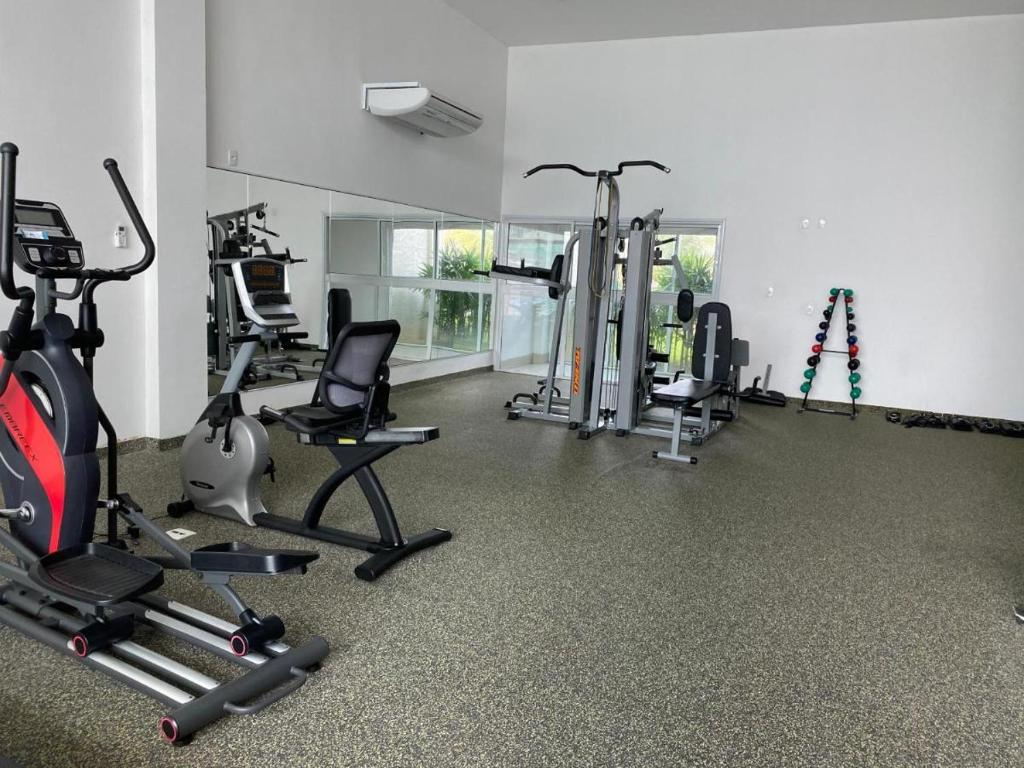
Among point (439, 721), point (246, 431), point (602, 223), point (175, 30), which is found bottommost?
point (439, 721)

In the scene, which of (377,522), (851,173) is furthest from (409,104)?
(851,173)

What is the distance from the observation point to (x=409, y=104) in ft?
20.7

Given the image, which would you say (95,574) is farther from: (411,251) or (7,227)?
(411,251)

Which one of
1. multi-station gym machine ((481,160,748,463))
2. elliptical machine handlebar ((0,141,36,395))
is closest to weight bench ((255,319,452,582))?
elliptical machine handlebar ((0,141,36,395))

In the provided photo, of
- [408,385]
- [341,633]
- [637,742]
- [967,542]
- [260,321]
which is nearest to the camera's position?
[637,742]

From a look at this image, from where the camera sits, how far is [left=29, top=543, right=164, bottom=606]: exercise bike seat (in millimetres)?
2082

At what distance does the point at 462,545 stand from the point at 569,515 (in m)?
0.74

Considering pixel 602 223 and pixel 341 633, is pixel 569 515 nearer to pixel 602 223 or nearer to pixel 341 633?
pixel 341 633

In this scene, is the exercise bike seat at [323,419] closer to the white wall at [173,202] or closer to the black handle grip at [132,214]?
the black handle grip at [132,214]

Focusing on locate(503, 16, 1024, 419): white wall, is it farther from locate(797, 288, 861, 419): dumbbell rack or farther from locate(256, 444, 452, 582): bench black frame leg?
locate(256, 444, 452, 582): bench black frame leg

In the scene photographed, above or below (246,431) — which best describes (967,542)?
below

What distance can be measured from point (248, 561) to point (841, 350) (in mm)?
6874

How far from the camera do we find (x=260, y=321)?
3.34m

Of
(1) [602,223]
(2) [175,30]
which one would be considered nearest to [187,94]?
(2) [175,30]
